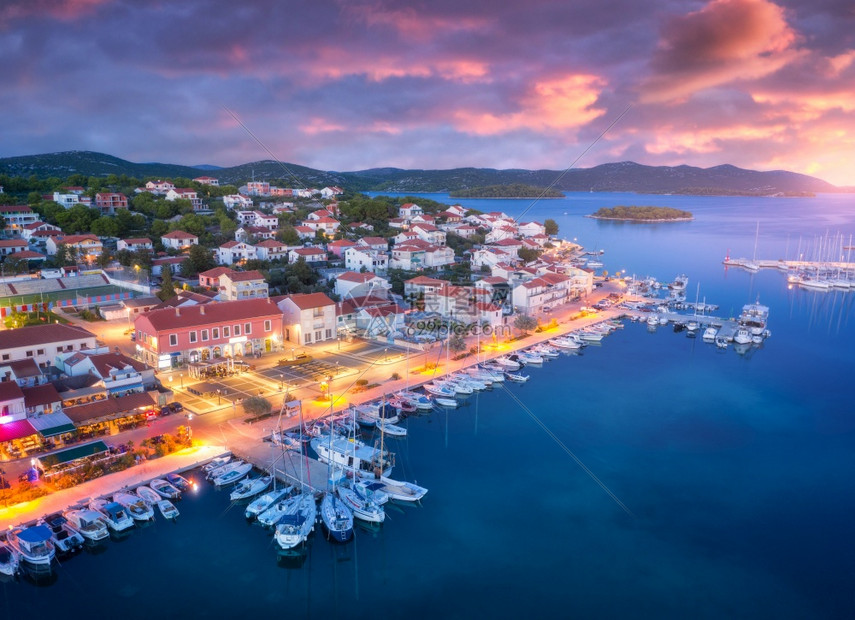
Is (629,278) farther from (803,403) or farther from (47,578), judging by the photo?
(47,578)

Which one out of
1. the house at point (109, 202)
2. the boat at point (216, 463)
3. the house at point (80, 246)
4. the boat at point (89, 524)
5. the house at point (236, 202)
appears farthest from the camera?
the house at point (236, 202)

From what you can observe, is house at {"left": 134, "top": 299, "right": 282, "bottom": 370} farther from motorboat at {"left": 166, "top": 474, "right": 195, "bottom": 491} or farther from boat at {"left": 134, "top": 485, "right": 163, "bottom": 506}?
boat at {"left": 134, "top": 485, "right": 163, "bottom": 506}

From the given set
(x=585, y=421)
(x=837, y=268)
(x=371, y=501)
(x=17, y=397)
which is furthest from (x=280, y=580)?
(x=837, y=268)

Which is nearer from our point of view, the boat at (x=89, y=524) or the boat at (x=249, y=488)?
the boat at (x=89, y=524)

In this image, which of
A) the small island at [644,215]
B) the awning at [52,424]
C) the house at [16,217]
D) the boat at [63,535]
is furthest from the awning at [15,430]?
the small island at [644,215]

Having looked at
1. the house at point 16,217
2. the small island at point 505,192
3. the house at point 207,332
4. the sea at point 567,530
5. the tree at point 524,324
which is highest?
the small island at point 505,192

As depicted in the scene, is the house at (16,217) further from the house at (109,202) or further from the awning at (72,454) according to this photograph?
the awning at (72,454)

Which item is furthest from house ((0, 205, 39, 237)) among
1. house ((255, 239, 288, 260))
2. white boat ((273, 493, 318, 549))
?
white boat ((273, 493, 318, 549))
